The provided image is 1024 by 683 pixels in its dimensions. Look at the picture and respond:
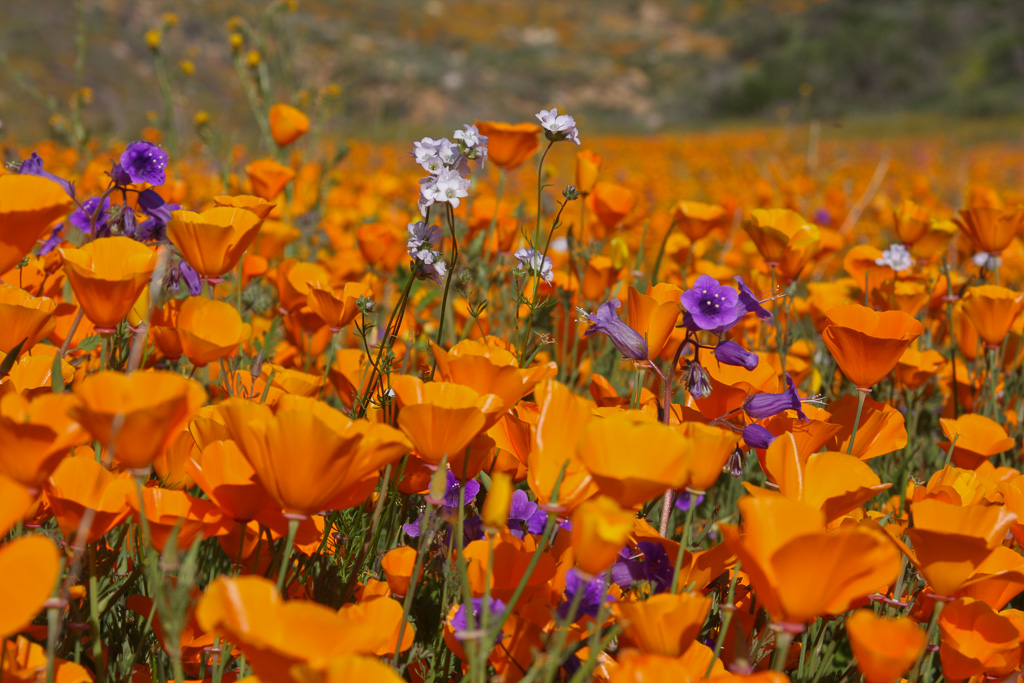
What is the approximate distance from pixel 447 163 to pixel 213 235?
348mm

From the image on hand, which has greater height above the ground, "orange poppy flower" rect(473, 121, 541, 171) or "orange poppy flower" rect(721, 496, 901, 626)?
"orange poppy flower" rect(473, 121, 541, 171)

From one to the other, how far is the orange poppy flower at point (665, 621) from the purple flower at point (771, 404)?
39 cm

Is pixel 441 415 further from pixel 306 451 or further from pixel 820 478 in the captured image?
pixel 820 478

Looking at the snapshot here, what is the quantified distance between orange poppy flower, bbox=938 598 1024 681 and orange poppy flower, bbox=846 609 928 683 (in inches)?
12.2

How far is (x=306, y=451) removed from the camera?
0.68m

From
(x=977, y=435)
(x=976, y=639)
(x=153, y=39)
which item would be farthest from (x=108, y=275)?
(x=153, y=39)

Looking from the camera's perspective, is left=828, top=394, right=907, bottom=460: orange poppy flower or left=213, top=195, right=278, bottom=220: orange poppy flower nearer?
left=828, top=394, right=907, bottom=460: orange poppy flower

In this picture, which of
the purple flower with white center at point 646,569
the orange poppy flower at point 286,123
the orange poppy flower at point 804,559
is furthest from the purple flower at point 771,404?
the orange poppy flower at point 286,123

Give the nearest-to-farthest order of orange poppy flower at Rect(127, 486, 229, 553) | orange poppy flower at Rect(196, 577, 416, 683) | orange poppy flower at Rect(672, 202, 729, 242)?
orange poppy flower at Rect(196, 577, 416, 683) < orange poppy flower at Rect(127, 486, 229, 553) < orange poppy flower at Rect(672, 202, 729, 242)

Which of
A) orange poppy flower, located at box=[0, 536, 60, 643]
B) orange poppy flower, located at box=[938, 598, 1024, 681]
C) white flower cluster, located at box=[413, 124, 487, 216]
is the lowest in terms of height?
orange poppy flower, located at box=[938, 598, 1024, 681]

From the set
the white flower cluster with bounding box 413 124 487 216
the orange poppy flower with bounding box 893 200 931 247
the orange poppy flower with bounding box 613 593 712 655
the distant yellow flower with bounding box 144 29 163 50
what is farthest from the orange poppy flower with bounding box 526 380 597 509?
the distant yellow flower with bounding box 144 29 163 50

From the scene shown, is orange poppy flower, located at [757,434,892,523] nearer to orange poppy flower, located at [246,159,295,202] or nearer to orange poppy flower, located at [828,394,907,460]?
orange poppy flower, located at [828,394,907,460]

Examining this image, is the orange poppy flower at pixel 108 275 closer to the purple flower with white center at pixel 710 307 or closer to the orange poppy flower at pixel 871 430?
the purple flower with white center at pixel 710 307

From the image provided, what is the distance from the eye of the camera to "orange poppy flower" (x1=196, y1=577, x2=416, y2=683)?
0.55 meters
